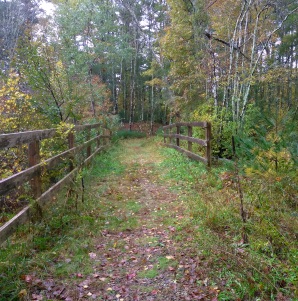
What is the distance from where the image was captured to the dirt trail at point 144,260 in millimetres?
2879

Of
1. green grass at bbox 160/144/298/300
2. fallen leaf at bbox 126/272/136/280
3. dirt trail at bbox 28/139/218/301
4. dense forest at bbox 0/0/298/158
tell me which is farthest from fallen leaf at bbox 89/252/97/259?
dense forest at bbox 0/0/298/158

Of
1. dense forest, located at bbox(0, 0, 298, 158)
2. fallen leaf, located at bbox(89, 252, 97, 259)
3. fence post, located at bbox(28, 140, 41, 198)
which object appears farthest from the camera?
dense forest, located at bbox(0, 0, 298, 158)

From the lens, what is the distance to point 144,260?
11.6 feet

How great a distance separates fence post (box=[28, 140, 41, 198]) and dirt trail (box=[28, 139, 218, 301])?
1.09 meters

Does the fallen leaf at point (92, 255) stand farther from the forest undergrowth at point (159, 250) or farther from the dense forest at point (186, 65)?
the dense forest at point (186, 65)

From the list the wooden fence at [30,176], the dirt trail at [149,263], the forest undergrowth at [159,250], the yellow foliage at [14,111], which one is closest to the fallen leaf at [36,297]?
the forest undergrowth at [159,250]

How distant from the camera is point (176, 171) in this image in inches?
321

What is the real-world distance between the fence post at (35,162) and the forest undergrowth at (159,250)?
376 mm

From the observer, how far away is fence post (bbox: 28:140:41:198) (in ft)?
13.7

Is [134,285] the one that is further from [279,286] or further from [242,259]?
[279,286]

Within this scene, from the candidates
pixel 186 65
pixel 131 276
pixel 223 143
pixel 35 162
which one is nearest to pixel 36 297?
pixel 131 276

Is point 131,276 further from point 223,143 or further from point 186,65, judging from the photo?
point 186,65

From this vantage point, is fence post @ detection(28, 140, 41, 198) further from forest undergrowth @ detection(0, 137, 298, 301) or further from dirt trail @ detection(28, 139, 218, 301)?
dirt trail @ detection(28, 139, 218, 301)

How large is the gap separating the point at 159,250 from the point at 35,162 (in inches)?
82.9
